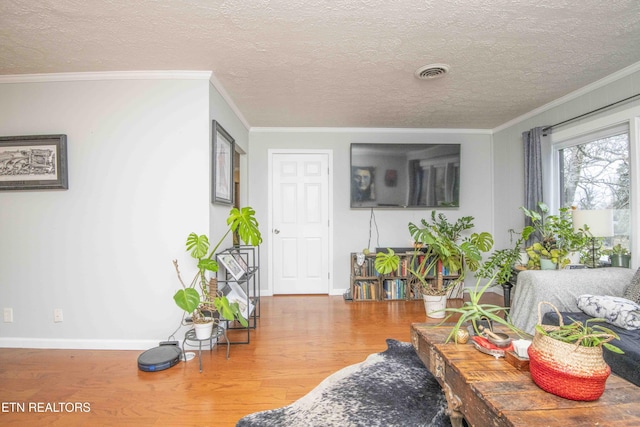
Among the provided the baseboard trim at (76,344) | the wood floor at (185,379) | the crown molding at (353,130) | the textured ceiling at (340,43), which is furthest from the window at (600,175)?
the baseboard trim at (76,344)

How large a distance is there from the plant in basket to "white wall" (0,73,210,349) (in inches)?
91.4

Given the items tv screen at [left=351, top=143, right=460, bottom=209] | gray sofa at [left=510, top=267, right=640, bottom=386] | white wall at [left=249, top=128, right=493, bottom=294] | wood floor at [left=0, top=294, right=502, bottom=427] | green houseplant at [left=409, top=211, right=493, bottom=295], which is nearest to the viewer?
wood floor at [left=0, top=294, right=502, bottom=427]

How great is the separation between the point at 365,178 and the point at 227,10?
2652mm

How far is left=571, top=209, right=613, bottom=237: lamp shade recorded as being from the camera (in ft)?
7.41

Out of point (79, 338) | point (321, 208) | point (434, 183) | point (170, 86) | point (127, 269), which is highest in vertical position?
point (170, 86)

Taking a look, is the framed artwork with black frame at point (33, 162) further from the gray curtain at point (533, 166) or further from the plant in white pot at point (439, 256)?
the gray curtain at point (533, 166)

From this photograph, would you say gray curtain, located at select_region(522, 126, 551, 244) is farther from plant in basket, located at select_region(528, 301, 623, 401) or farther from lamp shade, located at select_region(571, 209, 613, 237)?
plant in basket, located at select_region(528, 301, 623, 401)

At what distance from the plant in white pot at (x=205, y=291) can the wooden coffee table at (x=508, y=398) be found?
150cm

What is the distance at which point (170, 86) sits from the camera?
96.3 inches

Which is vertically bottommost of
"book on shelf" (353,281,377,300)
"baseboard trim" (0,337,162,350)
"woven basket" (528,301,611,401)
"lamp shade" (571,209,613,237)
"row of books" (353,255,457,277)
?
"baseboard trim" (0,337,162,350)

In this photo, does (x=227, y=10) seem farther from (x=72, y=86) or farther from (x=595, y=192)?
(x=595, y=192)

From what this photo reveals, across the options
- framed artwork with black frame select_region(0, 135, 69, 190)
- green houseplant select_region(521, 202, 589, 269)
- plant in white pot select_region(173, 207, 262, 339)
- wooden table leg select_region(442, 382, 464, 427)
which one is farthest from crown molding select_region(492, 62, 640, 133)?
framed artwork with black frame select_region(0, 135, 69, 190)

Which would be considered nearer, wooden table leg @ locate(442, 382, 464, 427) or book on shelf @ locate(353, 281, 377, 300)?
wooden table leg @ locate(442, 382, 464, 427)

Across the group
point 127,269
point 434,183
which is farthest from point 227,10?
point 434,183
